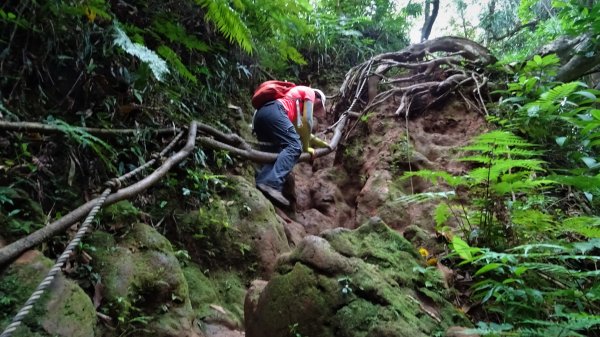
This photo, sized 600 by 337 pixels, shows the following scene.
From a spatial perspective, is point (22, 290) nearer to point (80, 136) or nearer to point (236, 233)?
point (80, 136)

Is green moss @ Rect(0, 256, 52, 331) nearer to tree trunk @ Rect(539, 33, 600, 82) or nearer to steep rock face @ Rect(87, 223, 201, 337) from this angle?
steep rock face @ Rect(87, 223, 201, 337)

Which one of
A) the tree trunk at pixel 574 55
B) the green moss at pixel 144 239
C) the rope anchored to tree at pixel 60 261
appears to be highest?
the tree trunk at pixel 574 55

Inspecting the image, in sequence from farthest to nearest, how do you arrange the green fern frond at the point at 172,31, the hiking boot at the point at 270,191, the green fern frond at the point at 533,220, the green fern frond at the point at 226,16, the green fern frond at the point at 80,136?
the hiking boot at the point at 270,191 < the green fern frond at the point at 172,31 < the green fern frond at the point at 226,16 < the green fern frond at the point at 80,136 < the green fern frond at the point at 533,220

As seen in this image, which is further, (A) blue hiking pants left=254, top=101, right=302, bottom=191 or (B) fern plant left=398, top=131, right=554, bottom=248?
(A) blue hiking pants left=254, top=101, right=302, bottom=191

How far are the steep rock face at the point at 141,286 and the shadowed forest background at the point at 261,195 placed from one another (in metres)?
0.01

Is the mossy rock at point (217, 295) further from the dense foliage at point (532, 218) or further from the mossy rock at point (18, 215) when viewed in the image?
the dense foliage at point (532, 218)

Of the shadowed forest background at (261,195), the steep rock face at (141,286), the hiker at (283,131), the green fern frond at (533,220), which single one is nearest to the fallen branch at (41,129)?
the shadowed forest background at (261,195)

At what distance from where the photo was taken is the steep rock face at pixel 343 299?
218cm

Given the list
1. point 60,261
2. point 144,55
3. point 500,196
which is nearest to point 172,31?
point 144,55

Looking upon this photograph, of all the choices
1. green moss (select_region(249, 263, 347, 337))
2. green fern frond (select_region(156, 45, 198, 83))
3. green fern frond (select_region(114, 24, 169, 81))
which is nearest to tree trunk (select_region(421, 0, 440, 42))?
green fern frond (select_region(156, 45, 198, 83))

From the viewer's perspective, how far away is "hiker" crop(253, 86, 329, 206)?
4789mm

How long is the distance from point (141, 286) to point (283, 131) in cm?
271

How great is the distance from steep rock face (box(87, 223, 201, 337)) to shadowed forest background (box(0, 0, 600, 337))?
0.05ft

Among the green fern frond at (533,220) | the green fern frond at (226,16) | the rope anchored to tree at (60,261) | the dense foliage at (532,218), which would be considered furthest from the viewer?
the green fern frond at (226,16)
